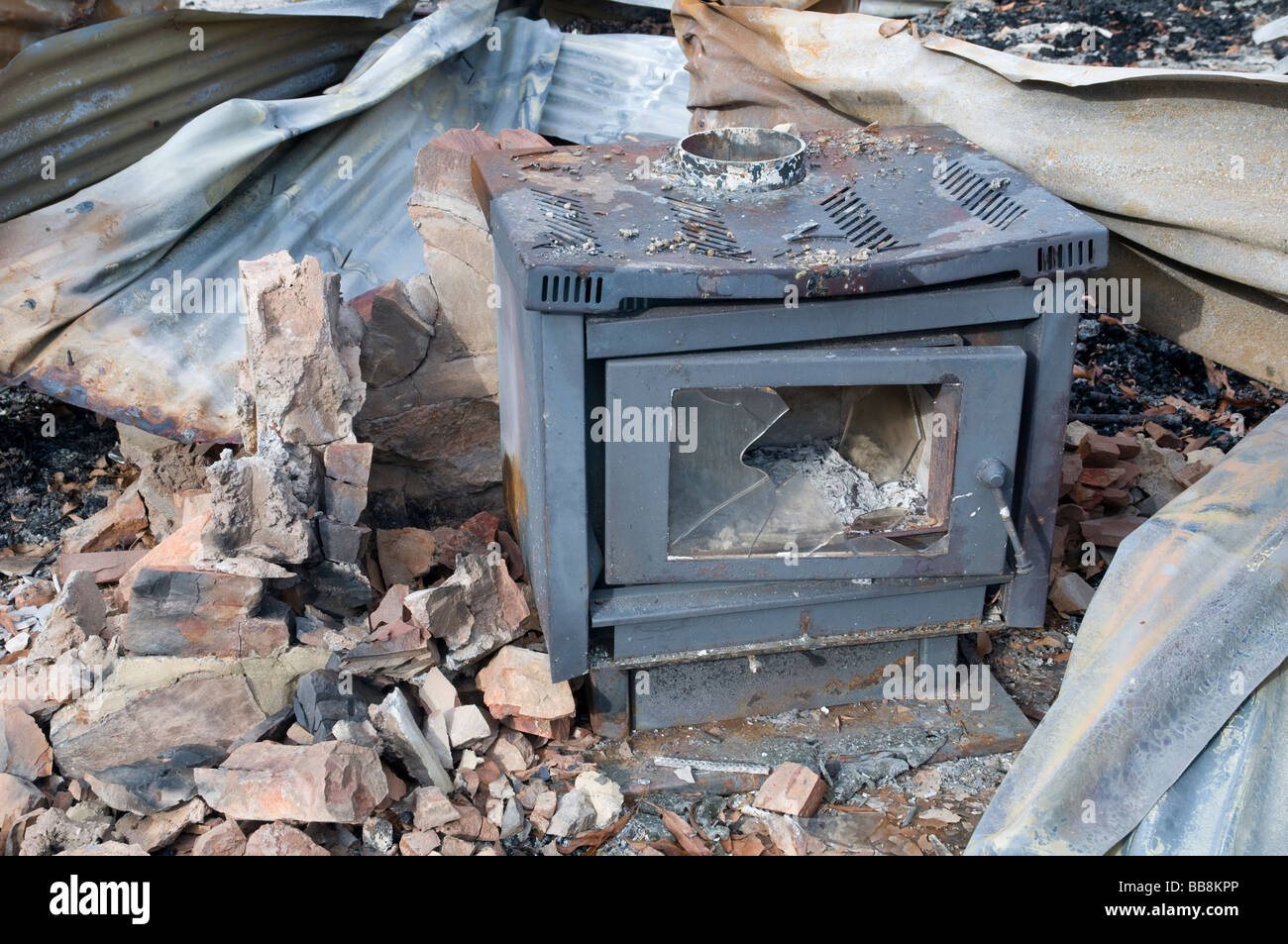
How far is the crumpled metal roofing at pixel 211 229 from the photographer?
3.91m

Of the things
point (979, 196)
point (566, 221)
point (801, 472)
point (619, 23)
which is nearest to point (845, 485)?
point (801, 472)

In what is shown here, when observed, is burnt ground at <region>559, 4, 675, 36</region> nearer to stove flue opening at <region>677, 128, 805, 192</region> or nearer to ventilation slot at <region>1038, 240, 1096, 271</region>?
stove flue opening at <region>677, 128, 805, 192</region>

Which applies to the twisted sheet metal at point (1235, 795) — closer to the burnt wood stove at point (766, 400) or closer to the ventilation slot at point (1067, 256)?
the burnt wood stove at point (766, 400)

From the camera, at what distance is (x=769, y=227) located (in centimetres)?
277

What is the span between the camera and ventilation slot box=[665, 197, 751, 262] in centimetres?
260

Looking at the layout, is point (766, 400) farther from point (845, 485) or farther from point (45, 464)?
point (45, 464)

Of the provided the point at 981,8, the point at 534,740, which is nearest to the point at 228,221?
the point at 534,740

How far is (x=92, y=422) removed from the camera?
4449 mm

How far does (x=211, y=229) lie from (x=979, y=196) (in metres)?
2.91

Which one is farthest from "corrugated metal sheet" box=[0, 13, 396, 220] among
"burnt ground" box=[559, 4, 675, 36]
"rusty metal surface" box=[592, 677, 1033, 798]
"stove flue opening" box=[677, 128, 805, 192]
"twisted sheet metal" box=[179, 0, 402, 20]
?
"rusty metal surface" box=[592, 677, 1033, 798]

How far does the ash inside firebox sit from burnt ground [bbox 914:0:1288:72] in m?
3.76

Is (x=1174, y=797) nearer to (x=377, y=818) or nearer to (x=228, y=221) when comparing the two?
(x=377, y=818)

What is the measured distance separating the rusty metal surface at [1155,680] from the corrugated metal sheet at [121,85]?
3786 millimetres

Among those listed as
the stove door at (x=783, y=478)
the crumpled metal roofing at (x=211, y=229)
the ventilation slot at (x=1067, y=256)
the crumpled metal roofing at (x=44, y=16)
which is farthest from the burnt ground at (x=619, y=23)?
the ventilation slot at (x=1067, y=256)
